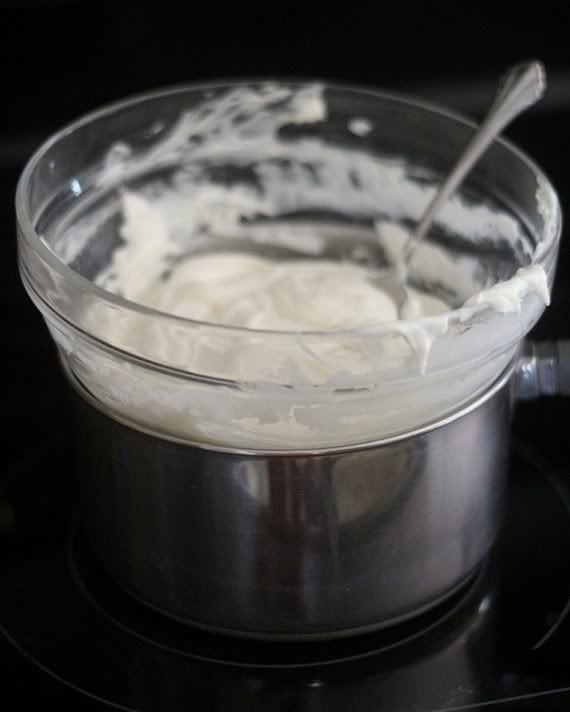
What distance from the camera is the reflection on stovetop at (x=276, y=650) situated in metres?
0.55

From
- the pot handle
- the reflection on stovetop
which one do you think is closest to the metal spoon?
the pot handle

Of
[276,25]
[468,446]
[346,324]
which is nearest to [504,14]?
[276,25]

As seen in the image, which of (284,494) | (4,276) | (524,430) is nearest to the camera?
(284,494)

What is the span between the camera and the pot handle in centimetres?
62

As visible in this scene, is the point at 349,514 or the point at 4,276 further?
the point at 4,276

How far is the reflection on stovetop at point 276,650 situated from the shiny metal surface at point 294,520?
0.02m

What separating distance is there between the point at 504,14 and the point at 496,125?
24 centimetres

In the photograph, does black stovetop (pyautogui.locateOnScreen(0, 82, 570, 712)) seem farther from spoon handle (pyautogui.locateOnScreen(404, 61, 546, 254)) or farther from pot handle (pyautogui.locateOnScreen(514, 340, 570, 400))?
spoon handle (pyautogui.locateOnScreen(404, 61, 546, 254))

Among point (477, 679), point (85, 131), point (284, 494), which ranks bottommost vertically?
point (477, 679)

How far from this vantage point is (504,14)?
85cm

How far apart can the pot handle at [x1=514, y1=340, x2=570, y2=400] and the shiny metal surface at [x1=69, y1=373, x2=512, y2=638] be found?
0.04m

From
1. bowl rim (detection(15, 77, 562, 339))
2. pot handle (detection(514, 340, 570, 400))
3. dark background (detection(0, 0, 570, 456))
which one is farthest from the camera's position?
dark background (detection(0, 0, 570, 456))

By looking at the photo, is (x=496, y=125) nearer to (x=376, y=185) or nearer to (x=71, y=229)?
(x=376, y=185)

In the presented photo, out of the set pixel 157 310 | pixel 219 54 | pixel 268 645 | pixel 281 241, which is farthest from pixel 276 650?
pixel 219 54
